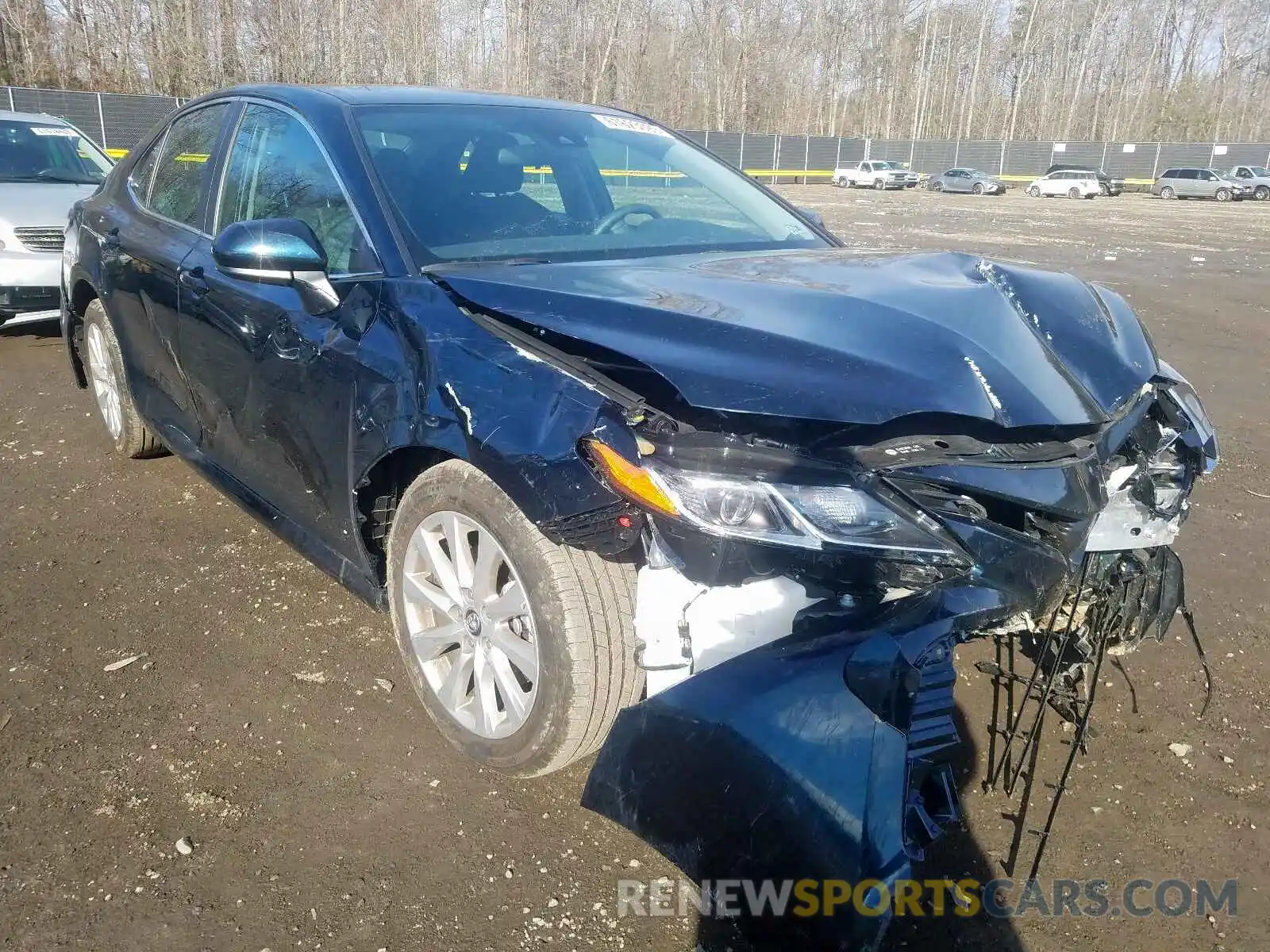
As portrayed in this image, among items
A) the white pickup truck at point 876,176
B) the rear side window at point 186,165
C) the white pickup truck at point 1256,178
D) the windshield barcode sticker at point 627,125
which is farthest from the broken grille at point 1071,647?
the white pickup truck at point 1256,178

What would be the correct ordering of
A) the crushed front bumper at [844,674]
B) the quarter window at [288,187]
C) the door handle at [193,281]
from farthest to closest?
the door handle at [193,281], the quarter window at [288,187], the crushed front bumper at [844,674]

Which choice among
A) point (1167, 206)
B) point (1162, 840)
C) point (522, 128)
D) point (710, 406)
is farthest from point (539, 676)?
point (1167, 206)

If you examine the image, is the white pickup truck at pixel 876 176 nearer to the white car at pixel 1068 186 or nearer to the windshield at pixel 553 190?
the white car at pixel 1068 186

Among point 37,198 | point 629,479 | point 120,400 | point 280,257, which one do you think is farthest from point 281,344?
point 37,198

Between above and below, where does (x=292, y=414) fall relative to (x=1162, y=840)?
above

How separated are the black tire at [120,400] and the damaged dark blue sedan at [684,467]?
1.28 m

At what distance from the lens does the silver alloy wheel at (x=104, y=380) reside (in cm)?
455

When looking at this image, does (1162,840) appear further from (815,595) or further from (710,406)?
(710,406)

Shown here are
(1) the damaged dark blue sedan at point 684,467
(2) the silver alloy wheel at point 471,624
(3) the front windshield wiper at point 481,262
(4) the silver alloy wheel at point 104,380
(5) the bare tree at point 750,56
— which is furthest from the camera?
(5) the bare tree at point 750,56

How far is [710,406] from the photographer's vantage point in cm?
189

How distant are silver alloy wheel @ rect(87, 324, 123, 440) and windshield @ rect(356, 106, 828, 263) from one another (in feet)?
7.58

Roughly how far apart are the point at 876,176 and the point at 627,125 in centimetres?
4623

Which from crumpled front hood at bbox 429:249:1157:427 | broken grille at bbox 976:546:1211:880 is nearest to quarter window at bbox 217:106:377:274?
crumpled front hood at bbox 429:249:1157:427

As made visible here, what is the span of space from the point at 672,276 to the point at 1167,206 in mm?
39580
